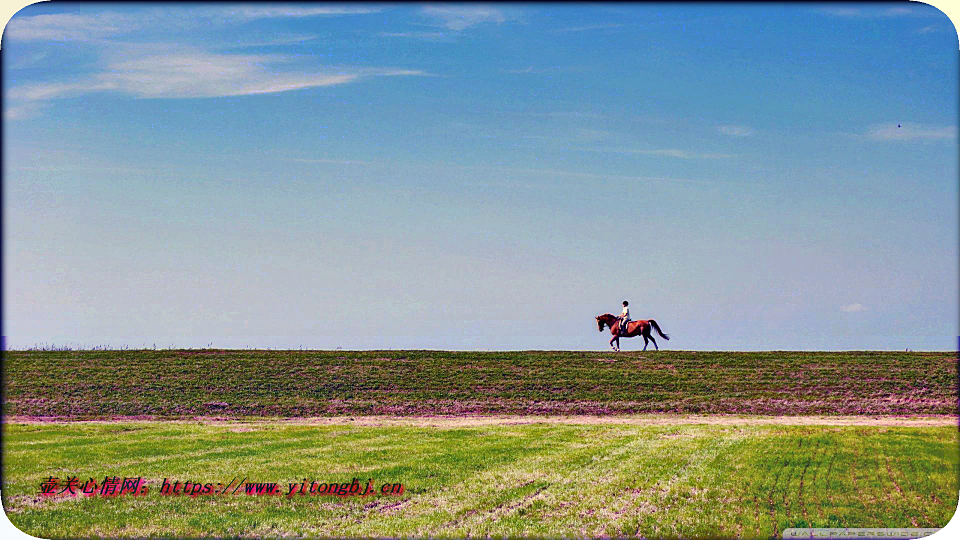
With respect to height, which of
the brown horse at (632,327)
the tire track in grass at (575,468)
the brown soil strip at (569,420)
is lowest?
Result: the brown soil strip at (569,420)

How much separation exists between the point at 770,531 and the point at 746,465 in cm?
626

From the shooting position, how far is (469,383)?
40.3m

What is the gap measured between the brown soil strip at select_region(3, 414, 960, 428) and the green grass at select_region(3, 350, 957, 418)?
43.2 inches

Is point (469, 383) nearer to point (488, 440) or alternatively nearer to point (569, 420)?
point (569, 420)

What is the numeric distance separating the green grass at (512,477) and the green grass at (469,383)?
647 cm

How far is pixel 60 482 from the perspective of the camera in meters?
18.5

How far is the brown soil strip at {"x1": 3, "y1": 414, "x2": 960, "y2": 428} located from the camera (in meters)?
31.1

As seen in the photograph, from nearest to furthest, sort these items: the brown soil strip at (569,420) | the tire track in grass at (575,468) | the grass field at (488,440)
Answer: the grass field at (488,440)
the tire track in grass at (575,468)
the brown soil strip at (569,420)

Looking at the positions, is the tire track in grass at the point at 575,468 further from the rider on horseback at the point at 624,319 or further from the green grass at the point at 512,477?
the rider on horseback at the point at 624,319

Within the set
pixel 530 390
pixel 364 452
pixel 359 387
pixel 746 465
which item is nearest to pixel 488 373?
pixel 530 390

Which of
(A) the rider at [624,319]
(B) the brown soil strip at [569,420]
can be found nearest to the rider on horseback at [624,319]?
(A) the rider at [624,319]

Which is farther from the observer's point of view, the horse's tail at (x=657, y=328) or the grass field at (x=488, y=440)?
the horse's tail at (x=657, y=328)

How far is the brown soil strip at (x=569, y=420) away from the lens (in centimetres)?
3106

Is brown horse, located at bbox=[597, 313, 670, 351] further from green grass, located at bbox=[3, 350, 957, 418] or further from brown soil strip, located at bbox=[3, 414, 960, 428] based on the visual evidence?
brown soil strip, located at bbox=[3, 414, 960, 428]
